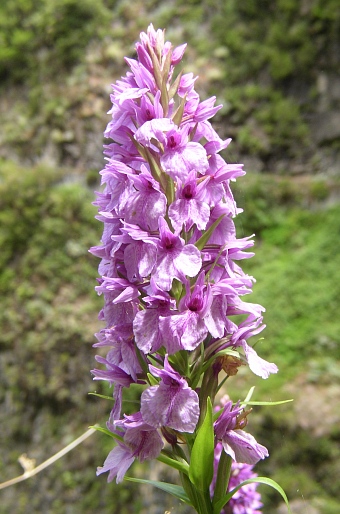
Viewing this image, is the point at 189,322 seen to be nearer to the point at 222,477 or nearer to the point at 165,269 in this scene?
the point at 165,269

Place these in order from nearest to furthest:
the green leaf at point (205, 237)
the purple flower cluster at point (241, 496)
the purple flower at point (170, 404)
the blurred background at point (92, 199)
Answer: the purple flower at point (170, 404) → the green leaf at point (205, 237) → the purple flower cluster at point (241, 496) → the blurred background at point (92, 199)

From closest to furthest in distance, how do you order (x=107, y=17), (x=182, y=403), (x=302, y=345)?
(x=182, y=403) < (x=302, y=345) < (x=107, y=17)

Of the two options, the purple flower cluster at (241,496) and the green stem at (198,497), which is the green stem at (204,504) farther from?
the purple flower cluster at (241,496)

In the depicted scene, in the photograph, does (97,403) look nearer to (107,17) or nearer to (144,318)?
(144,318)

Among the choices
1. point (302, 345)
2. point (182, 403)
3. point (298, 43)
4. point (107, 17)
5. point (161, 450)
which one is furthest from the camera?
point (107, 17)

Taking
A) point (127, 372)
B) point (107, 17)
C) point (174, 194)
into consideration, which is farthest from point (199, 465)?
point (107, 17)

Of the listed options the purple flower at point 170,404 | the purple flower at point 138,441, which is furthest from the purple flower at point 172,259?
the purple flower at point 138,441

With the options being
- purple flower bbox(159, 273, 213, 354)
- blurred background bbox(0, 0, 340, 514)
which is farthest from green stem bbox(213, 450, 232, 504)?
blurred background bbox(0, 0, 340, 514)
